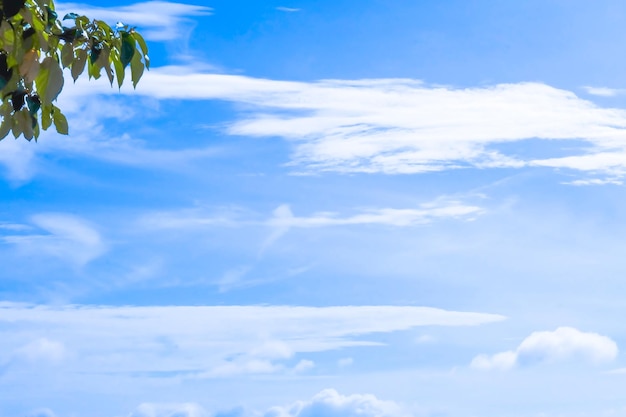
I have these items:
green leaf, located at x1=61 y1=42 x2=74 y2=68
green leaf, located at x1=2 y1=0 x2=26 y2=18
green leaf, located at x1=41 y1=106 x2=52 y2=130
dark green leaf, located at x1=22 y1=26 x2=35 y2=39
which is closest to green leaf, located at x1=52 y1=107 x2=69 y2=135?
green leaf, located at x1=41 y1=106 x2=52 y2=130

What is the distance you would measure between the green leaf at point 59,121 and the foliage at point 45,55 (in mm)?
151

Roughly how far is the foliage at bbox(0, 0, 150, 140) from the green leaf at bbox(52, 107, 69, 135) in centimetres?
15

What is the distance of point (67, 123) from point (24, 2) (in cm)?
88

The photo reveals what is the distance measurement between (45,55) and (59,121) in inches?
22.7

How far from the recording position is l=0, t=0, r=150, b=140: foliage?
346 centimetres

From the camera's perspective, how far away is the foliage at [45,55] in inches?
136

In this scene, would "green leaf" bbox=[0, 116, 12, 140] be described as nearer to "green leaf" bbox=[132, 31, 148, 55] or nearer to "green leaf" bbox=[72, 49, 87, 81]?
"green leaf" bbox=[72, 49, 87, 81]

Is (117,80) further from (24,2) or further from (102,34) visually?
(24,2)

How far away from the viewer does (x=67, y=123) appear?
4.12m

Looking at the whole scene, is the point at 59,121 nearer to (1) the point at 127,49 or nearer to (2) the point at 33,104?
(2) the point at 33,104

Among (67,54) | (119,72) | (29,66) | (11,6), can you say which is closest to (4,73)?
(29,66)

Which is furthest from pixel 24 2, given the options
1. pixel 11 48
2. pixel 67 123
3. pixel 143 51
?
pixel 67 123

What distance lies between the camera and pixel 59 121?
4.11 metres

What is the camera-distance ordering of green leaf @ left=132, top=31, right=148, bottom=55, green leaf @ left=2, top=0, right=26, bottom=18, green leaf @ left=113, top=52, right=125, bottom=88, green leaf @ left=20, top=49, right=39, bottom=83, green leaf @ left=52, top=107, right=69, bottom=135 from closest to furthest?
green leaf @ left=2, top=0, right=26, bottom=18 < green leaf @ left=20, top=49, right=39, bottom=83 < green leaf @ left=132, top=31, right=148, bottom=55 < green leaf @ left=113, top=52, right=125, bottom=88 < green leaf @ left=52, top=107, right=69, bottom=135
